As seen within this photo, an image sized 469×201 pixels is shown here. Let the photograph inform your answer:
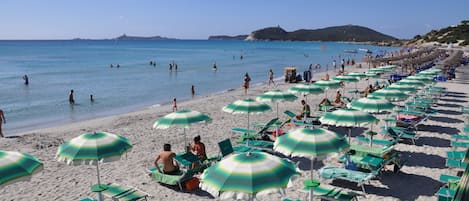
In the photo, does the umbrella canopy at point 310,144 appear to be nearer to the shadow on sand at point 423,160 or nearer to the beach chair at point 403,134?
the shadow on sand at point 423,160

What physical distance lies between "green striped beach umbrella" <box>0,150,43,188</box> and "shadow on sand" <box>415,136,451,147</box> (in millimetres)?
10775

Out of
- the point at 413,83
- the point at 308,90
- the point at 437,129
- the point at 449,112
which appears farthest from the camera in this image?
the point at 449,112

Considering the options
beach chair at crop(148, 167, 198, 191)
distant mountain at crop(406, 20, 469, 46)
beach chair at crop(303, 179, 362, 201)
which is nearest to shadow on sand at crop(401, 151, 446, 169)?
beach chair at crop(303, 179, 362, 201)

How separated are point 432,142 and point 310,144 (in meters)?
7.41

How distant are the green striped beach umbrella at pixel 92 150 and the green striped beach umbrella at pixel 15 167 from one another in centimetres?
70

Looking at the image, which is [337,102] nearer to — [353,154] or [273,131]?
[273,131]

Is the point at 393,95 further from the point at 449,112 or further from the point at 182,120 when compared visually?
the point at 182,120

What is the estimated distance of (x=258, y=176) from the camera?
5379 mm

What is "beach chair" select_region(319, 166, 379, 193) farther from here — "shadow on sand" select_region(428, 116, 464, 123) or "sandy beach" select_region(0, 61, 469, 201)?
"shadow on sand" select_region(428, 116, 464, 123)

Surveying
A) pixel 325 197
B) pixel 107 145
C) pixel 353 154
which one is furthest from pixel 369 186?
pixel 107 145

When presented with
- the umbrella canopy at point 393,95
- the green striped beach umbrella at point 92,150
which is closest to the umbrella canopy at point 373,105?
the umbrella canopy at point 393,95

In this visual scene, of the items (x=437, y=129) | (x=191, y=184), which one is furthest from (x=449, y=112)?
(x=191, y=184)

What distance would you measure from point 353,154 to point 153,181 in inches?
199

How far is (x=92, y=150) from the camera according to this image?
7.12 m
